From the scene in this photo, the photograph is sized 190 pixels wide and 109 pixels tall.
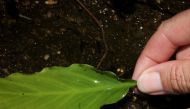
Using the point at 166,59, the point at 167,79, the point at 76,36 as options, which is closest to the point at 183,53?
the point at 166,59

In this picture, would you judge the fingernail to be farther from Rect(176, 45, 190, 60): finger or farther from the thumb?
Rect(176, 45, 190, 60): finger

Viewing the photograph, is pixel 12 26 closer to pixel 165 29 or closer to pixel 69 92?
pixel 69 92

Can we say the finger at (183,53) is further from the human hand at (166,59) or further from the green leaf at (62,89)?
the green leaf at (62,89)

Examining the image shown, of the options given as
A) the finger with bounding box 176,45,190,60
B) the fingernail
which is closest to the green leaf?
the fingernail

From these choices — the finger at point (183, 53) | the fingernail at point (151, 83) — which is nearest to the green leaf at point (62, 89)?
the fingernail at point (151, 83)

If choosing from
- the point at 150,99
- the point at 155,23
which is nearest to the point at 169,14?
the point at 155,23

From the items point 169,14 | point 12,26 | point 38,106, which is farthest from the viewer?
point 169,14
